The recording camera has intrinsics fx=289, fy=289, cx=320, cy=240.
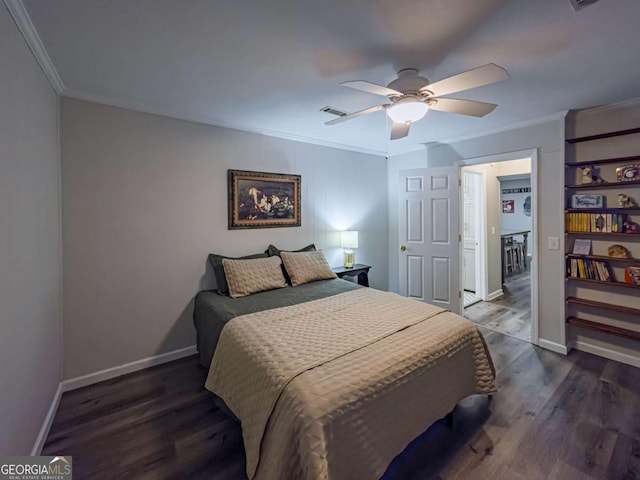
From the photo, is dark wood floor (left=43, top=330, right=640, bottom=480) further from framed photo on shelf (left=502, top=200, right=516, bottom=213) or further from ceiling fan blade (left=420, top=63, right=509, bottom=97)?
framed photo on shelf (left=502, top=200, right=516, bottom=213)

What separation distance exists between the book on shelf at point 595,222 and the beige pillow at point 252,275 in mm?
3026

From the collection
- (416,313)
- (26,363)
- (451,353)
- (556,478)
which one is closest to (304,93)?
(416,313)

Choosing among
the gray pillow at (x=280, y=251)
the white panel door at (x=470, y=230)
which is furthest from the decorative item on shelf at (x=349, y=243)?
the white panel door at (x=470, y=230)

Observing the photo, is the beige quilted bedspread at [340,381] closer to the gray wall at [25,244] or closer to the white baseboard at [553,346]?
the gray wall at [25,244]

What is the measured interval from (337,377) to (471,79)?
1.76 meters

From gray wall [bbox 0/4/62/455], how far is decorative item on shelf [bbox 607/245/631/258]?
14.9 ft

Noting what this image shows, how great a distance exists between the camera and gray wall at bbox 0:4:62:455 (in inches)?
54.0

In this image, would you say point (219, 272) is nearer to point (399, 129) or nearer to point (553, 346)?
point (399, 129)

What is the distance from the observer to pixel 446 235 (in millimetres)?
3918

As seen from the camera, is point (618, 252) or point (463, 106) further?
point (618, 252)

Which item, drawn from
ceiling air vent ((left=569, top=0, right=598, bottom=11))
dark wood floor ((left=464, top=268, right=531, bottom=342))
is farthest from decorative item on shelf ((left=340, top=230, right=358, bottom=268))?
ceiling air vent ((left=569, top=0, right=598, bottom=11))

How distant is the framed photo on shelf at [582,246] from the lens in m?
2.94

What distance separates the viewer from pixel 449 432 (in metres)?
1.90

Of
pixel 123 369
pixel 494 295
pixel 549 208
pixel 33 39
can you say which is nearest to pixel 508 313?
pixel 494 295
